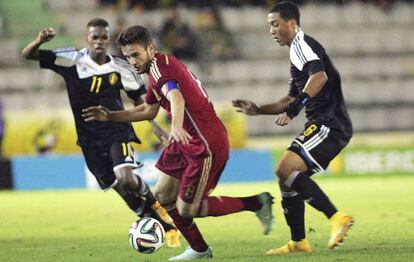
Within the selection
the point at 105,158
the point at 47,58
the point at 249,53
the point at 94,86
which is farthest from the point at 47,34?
the point at 249,53

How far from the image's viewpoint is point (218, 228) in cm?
1228

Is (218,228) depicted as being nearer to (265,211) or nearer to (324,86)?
(265,211)

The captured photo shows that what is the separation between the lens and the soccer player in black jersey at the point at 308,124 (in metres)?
8.88

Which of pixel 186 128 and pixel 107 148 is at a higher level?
pixel 186 128

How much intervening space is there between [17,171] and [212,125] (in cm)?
1216

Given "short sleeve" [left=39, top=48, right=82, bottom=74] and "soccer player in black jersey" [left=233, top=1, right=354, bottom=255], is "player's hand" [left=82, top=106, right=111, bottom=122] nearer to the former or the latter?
"soccer player in black jersey" [left=233, top=1, right=354, bottom=255]

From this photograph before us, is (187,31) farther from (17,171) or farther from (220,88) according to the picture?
(17,171)

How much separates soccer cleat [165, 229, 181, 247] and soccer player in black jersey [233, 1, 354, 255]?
1.47 m

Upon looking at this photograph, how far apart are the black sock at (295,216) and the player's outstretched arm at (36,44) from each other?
103 inches

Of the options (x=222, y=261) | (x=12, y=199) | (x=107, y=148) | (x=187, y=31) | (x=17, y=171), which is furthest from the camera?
(x=187, y=31)

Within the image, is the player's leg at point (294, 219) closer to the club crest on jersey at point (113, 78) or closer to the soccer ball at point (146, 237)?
the soccer ball at point (146, 237)

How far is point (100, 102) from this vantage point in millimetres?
11320

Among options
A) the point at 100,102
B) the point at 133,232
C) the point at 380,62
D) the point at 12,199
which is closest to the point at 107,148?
the point at 100,102

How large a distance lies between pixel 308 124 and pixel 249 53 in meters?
17.0
